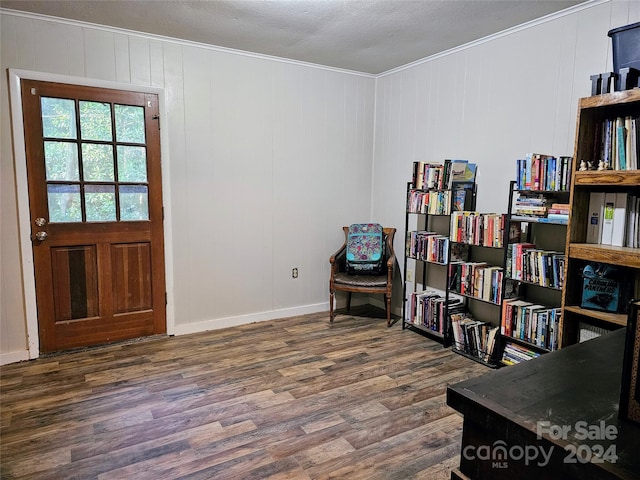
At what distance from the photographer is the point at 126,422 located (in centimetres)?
230

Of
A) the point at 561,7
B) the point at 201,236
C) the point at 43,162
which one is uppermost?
the point at 561,7

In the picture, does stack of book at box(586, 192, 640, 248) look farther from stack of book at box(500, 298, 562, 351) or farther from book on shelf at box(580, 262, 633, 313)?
stack of book at box(500, 298, 562, 351)

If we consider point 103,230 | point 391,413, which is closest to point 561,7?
point 391,413

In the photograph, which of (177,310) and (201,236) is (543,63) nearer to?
(201,236)

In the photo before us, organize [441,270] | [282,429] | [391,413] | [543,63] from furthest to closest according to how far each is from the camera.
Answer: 1. [441,270]
2. [543,63]
3. [391,413]
4. [282,429]

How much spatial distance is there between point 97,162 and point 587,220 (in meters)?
3.61

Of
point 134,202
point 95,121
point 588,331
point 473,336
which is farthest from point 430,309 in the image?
point 95,121

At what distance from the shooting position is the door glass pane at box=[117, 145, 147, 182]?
10.9ft

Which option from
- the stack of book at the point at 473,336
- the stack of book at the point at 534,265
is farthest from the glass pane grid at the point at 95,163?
the stack of book at the point at 534,265

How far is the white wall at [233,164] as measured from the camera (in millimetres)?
3055

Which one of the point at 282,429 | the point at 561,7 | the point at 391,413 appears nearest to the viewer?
the point at 282,429

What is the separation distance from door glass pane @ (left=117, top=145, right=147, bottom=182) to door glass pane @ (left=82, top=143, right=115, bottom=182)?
0.07 m

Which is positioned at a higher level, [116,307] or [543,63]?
[543,63]

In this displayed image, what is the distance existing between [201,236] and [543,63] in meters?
3.13
